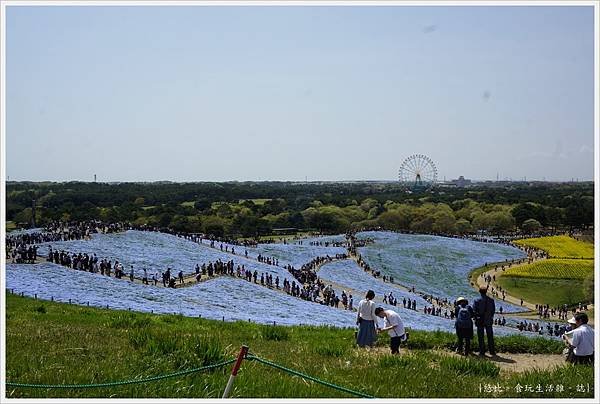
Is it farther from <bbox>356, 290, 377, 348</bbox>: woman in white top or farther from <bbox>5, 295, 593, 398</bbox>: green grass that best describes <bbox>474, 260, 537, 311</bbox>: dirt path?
<bbox>5, 295, 593, 398</bbox>: green grass

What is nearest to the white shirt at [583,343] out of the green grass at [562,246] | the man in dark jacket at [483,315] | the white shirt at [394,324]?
the man in dark jacket at [483,315]

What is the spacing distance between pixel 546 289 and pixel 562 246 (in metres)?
25.7

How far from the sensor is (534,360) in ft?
34.0

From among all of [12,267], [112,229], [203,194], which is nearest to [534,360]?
[12,267]

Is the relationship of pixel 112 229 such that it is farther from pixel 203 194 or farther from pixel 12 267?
pixel 203 194

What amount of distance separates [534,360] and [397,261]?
3920 cm

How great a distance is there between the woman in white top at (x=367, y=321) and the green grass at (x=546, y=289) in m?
34.5

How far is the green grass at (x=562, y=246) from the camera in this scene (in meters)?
65.1

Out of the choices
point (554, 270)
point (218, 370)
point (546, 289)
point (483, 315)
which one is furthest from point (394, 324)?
point (554, 270)

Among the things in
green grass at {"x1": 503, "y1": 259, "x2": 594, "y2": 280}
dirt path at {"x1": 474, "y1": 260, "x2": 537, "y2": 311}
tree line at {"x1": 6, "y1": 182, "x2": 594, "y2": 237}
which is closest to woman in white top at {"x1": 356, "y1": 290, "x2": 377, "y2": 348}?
dirt path at {"x1": 474, "y1": 260, "x2": 537, "y2": 311}

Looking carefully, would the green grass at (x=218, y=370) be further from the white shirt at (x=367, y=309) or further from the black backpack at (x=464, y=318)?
the black backpack at (x=464, y=318)

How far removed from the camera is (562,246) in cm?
6919

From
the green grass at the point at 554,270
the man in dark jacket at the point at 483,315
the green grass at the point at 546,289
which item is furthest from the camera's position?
the green grass at the point at 554,270

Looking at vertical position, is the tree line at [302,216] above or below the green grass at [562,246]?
above
